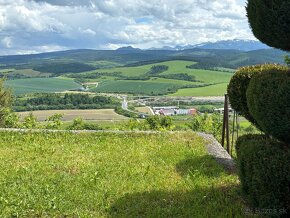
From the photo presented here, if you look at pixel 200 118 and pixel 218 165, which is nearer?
pixel 218 165

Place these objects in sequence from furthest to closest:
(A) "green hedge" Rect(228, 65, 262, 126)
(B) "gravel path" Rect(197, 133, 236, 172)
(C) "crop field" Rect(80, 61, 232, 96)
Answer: (C) "crop field" Rect(80, 61, 232, 96)
(B) "gravel path" Rect(197, 133, 236, 172)
(A) "green hedge" Rect(228, 65, 262, 126)

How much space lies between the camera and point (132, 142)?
44.2ft

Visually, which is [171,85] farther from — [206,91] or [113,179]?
[113,179]

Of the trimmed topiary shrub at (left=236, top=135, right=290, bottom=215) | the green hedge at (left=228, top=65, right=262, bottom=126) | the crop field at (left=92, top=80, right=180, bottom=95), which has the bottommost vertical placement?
the crop field at (left=92, top=80, right=180, bottom=95)

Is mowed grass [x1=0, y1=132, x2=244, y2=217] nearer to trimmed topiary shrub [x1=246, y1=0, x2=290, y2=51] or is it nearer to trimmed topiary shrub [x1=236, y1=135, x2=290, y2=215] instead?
trimmed topiary shrub [x1=236, y1=135, x2=290, y2=215]

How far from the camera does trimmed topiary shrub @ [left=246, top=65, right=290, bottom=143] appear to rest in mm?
5625

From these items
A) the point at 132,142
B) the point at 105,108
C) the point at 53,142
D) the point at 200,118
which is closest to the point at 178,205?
the point at 132,142

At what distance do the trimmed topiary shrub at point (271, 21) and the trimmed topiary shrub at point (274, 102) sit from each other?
0.50 metres

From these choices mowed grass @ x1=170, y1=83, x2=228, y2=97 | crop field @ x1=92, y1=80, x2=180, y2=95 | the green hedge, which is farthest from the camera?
crop field @ x1=92, y1=80, x2=180, y2=95

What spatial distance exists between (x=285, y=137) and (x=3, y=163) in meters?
7.37

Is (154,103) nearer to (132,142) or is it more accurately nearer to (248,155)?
(132,142)

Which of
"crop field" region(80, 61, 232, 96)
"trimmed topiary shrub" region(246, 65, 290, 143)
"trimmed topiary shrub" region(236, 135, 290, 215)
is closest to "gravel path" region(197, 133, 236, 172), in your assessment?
"trimmed topiary shrub" region(236, 135, 290, 215)

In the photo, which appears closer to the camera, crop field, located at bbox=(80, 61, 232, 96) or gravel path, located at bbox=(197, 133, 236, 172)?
gravel path, located at bbox=(197, 133, 236, 172)

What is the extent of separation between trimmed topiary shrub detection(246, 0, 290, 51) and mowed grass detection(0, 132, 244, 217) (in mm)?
2927
